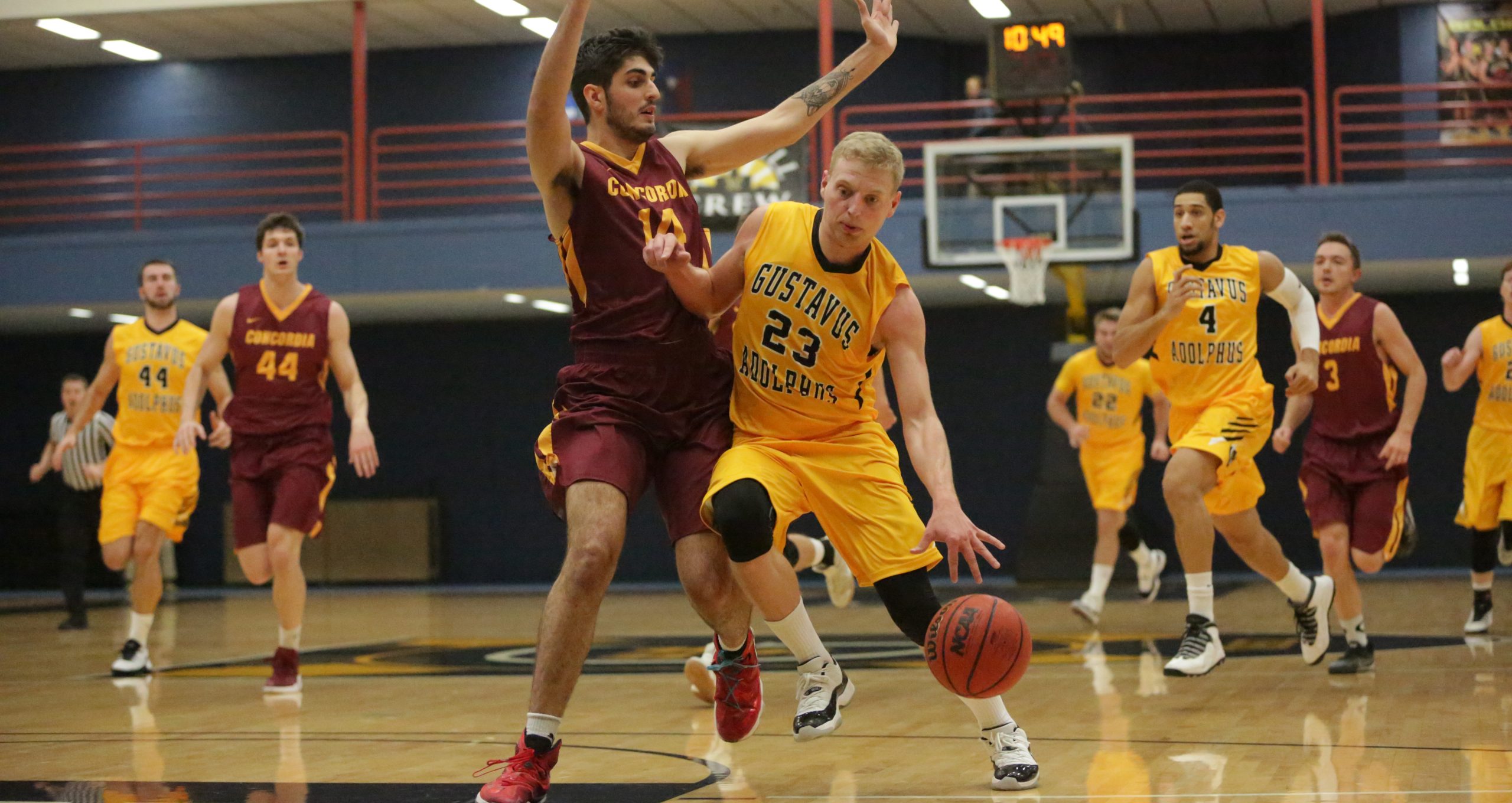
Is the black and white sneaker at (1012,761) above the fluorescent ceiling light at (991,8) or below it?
below

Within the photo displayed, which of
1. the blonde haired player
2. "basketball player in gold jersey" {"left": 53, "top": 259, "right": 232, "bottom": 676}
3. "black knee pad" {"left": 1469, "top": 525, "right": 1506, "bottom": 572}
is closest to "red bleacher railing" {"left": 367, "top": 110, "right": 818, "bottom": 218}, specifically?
the blonde haired player

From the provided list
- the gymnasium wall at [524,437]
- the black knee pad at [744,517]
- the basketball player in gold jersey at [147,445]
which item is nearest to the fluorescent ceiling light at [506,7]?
the gymnasium wall at [524,437]

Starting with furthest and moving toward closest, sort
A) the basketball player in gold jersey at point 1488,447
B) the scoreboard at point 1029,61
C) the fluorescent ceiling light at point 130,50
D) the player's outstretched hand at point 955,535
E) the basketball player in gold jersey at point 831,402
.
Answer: the fluorescent ceiling light at point 130,50 < the scoreboard at point 1029,61 < the basketball player in gold jersey at point 1488,447 < the basketball player in gold jersey at point 831,402 < the player's outstretched hand at point 955,535

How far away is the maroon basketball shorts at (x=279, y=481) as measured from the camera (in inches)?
258

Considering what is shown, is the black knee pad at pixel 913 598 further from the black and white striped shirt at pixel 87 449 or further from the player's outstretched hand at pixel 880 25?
the black and white striped shirt at pixel 87 449

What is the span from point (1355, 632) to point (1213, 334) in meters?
1.53

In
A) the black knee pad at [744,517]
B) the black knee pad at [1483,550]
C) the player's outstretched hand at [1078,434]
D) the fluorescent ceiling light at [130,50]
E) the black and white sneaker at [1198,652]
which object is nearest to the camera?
the black knee pad at [744,517]

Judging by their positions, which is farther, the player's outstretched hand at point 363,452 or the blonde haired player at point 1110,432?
the blonde haired player at point 1110,432

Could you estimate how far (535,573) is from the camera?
17734mm

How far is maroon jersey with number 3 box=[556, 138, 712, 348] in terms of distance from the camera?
12.9 feet

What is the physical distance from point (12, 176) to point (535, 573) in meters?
8.45

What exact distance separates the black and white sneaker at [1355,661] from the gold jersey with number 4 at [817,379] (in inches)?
122

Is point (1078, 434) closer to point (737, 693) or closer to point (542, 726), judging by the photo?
point (737, 693)

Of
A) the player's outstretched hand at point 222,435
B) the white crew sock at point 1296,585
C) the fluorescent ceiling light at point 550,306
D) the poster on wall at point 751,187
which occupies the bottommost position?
the white crew sock at point 1296,585
